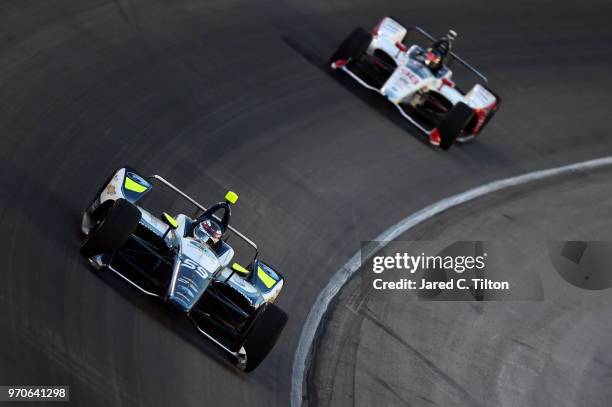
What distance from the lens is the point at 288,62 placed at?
1980 centimetres

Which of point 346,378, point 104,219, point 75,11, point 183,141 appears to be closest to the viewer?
point 104,219

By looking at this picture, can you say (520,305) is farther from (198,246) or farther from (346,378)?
(198,246)

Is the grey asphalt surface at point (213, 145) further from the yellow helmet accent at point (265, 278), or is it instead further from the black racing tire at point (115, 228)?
the yellow helmet accent at point (265, 278)

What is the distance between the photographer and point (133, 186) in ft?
44.4

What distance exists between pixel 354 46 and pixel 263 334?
8.40 meters

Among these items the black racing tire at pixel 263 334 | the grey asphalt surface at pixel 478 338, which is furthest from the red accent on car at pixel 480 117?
the black racing tire at pixel 263 334

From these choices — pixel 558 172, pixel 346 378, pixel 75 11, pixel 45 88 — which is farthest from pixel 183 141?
pixel 558 172

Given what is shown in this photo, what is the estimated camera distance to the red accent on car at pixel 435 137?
65.2 ft

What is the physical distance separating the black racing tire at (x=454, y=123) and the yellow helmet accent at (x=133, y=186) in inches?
303

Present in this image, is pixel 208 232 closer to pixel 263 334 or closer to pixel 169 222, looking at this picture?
pixel 169 222

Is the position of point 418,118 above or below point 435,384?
above

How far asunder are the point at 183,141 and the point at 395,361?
16.1 feet

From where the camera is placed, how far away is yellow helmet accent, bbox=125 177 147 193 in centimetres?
1348

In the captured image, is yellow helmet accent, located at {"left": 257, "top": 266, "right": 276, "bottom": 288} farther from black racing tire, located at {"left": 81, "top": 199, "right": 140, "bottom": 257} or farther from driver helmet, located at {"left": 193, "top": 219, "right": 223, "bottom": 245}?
black racing tire, located at {"left": 81, "top": 199, "right": 140, "bottom": 257}
